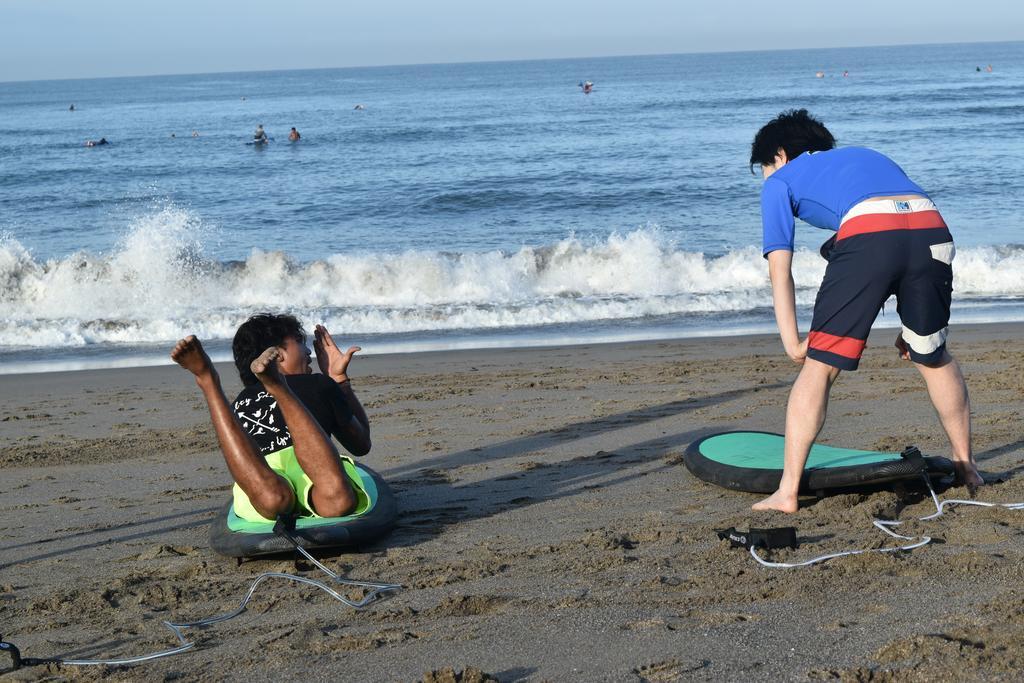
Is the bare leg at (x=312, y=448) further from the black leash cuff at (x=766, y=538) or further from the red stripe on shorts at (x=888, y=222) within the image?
the red stripe on shorts at (x=888, y=222)

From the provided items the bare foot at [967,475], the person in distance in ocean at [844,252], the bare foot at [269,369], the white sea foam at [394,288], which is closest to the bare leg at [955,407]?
the bare foot at [967,475]

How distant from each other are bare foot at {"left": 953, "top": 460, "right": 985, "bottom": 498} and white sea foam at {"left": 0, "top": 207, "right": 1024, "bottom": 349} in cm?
797

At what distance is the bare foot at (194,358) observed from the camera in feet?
13.6

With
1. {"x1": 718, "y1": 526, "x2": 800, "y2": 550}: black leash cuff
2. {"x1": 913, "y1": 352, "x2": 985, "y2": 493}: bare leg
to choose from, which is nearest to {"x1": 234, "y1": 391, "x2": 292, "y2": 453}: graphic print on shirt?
{"x1": 718, "y1": 526, "x2": 800, "y2": 550}: black leash cuff

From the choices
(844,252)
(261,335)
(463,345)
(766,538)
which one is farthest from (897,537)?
(463,345)

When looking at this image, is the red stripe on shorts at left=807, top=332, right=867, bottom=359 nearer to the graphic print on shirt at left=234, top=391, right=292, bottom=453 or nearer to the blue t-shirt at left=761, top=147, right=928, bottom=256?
the blue t-shirt at left=761, top=147, right=928, bottom=256

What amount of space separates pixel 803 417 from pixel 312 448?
2.15 meters

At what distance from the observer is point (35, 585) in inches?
175

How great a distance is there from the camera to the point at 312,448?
4453 millimetres

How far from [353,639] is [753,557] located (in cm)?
164

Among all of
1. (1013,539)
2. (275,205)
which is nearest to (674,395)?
(1013,539)

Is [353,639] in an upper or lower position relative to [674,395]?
upper

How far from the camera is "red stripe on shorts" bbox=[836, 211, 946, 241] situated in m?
4.45

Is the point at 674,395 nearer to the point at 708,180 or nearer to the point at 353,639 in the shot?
the point at 353,639
